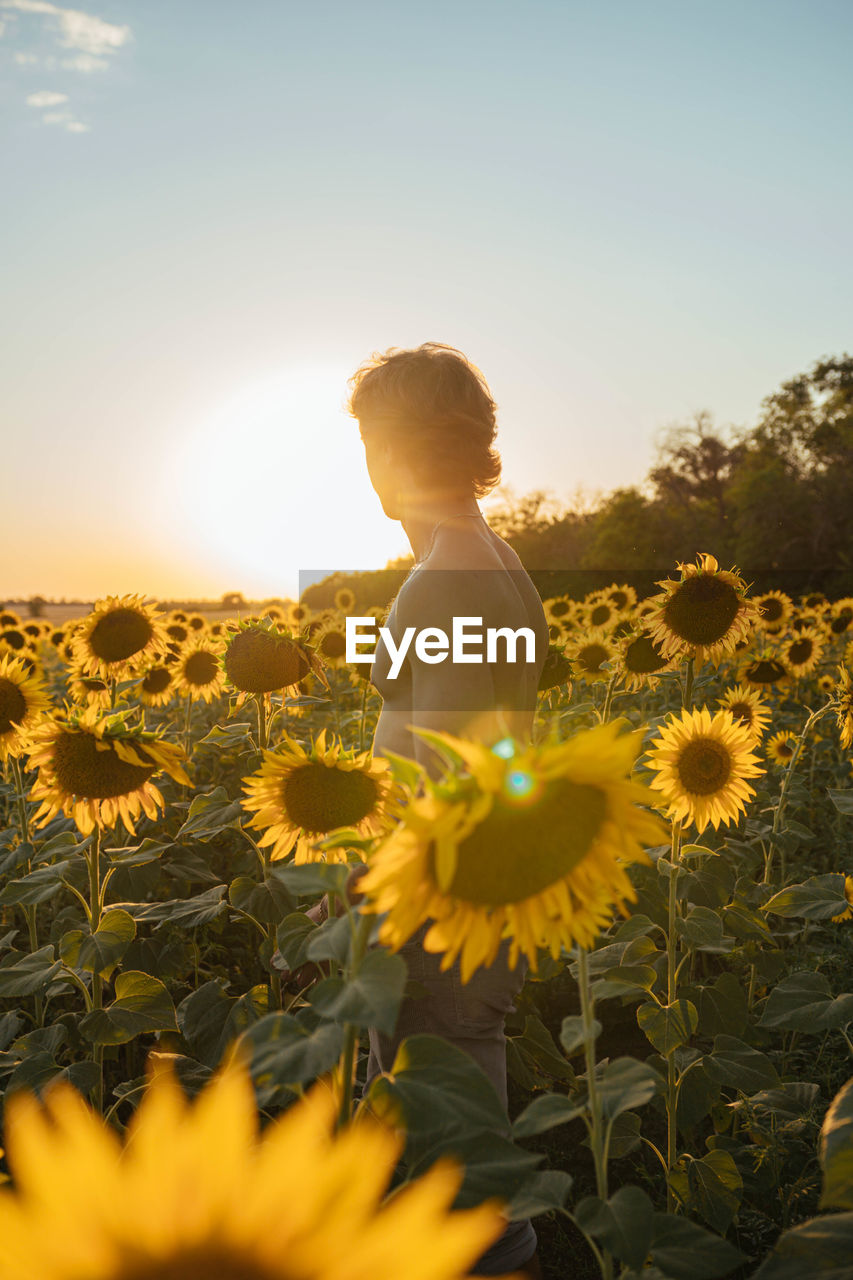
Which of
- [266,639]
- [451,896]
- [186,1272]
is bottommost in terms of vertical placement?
[186,1272]

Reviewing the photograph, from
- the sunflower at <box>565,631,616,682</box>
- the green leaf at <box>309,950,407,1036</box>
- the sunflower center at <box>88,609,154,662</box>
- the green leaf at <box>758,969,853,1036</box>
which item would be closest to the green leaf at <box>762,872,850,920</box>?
the green leaf at <box>758,969,853,1036</box>

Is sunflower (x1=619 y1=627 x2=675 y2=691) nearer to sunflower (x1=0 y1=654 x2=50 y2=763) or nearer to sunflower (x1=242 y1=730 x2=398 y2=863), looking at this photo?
sunflower (x1=242 y1=730 x2=398 y2=863)

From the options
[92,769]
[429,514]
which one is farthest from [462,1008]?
[429,514]

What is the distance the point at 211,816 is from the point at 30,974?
594 mm

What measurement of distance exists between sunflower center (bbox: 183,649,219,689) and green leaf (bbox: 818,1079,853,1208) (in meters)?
4.64

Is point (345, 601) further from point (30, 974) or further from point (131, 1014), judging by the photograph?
point (131, 1014)

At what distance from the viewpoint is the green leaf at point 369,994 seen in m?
0.88

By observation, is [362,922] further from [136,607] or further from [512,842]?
[136,607]

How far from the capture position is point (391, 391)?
2.37 meters

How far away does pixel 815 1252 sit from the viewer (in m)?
0.83

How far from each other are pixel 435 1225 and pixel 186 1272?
0.13m

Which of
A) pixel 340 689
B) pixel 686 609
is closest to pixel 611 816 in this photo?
pixel 686 609

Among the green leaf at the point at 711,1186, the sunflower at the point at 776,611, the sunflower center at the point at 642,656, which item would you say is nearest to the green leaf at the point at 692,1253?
the green leaf at the point at 711,1186

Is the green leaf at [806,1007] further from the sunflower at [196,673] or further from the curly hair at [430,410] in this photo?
the sunflower at [196,673]
